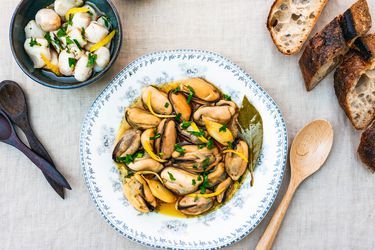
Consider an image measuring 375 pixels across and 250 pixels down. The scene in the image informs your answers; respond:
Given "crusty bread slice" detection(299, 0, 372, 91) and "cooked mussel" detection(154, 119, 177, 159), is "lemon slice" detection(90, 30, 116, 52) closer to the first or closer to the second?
"cooked mussel" detection(154, 119, 177, 159)

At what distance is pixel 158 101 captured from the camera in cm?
130

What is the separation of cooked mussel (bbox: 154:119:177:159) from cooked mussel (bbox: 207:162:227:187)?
118mm

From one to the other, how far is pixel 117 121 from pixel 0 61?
38 centimetres

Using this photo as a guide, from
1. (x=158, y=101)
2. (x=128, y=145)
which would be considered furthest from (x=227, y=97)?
(x=128, y=145)

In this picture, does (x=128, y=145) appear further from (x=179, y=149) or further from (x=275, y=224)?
(x=275, y=224)

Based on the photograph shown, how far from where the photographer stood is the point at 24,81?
56.0 inches

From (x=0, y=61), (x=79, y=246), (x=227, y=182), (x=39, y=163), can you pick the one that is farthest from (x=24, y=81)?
(x=227, y=182)

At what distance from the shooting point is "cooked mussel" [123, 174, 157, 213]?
4.26 ft

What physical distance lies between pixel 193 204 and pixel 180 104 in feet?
0.83

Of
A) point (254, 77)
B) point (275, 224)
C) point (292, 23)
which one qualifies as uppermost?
point (292, 23)

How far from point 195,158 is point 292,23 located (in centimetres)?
44

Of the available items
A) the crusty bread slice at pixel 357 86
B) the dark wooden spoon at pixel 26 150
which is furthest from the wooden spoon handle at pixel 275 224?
the dark wooden spoon at pixel 26 150

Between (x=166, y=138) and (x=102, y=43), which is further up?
(x=102, y=43)

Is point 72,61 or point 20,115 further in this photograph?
point 20,115
